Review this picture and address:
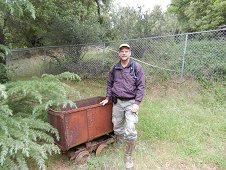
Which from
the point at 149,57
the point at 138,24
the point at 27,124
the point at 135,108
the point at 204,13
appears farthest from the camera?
the point at 204,13

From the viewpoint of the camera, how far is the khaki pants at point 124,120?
3.54 metres

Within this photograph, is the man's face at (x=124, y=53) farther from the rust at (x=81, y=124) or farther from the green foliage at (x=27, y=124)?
the green foliage at (x=27, y=124)

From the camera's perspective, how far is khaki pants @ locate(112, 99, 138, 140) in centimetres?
354

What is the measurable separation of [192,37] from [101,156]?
4853mm

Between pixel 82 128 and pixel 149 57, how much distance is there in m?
4.79

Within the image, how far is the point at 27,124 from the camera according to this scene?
318 centimetres

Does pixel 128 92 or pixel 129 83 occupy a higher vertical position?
pixel 129 83

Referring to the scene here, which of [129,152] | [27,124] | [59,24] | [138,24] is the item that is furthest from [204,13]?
[27,124]

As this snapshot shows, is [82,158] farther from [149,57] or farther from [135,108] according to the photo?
[149,57]

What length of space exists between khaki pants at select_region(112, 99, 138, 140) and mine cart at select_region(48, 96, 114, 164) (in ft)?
0.49

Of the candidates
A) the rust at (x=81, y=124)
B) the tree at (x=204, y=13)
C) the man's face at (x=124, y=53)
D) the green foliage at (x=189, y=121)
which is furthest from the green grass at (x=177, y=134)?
the tree at (x=204, y=13)

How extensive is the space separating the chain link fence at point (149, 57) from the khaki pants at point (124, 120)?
3672mm

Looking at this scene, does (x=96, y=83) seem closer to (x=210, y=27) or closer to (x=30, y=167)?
(x=30, y=167)

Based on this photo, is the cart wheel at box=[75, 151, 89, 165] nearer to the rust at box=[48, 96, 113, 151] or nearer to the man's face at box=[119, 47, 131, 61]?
the rust at box=[48, 96, 113, 151]
